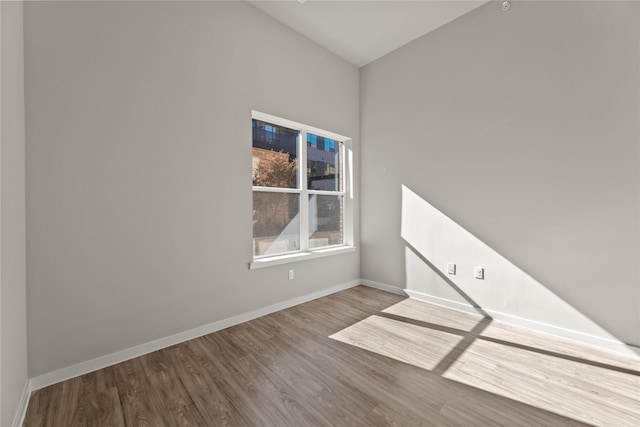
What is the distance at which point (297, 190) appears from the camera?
3.32m

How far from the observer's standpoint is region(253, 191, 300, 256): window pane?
115 inches

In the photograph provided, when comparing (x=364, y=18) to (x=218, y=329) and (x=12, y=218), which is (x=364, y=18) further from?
(x=218, y=329)

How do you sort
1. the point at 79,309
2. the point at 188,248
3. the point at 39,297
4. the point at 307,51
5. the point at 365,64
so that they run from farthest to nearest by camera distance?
the point at 365,64 < the point at 307,51 < the point at 188,248 < the point at 79,309 < the point at 39,297

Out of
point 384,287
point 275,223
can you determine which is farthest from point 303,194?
point 384,287

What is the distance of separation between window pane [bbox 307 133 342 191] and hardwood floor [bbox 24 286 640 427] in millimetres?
1877

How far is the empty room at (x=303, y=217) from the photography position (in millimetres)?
1611

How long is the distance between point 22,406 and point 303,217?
2604 millimetres

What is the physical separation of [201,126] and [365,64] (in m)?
2.69

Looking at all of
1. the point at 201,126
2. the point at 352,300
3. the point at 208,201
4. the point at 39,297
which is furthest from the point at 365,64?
the point at 39,297

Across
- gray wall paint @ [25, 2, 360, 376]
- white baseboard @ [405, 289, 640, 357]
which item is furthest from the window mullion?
white baseboard @ [405, 289, 640, 357]

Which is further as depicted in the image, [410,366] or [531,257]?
[531,257]

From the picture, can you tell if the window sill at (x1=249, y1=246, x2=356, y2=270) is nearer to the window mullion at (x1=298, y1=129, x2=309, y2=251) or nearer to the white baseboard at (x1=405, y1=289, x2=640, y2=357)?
the window mullion at (x1=298, y1=129, x2=309, y2=251)

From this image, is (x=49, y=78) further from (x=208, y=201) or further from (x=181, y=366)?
(x=181, y=366)

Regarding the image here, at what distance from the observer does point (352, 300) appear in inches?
131
